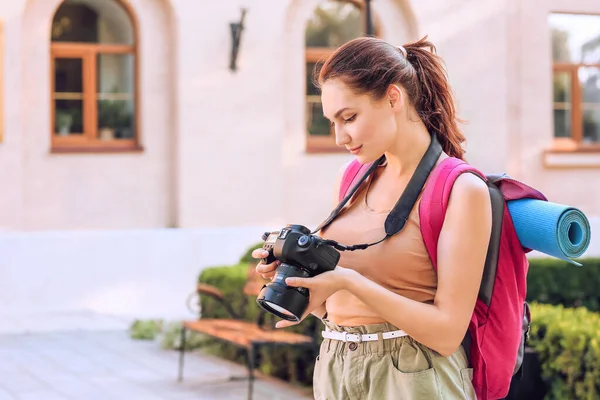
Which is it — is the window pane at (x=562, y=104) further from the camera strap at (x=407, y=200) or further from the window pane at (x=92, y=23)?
the camera strap at (x=407, y=200)

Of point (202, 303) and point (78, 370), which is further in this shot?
point (202, 303)

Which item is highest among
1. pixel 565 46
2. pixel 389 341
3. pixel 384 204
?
pixel 565 46

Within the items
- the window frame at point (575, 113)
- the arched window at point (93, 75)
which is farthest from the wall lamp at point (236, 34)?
the window frame at point (575, 113)

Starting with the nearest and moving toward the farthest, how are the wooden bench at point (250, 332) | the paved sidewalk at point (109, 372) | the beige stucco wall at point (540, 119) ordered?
the wooden bench at point (250, 332), the paved sidewalk at point (109, 372), the beige stucco wall at point (540, 119)

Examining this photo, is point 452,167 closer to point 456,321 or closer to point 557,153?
point 456,321

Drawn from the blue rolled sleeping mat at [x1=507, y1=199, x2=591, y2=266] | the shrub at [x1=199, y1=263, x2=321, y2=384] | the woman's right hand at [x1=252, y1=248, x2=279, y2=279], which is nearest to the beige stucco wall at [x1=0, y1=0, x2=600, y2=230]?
the shrub at [x1=199, y1=263, x2=321, y2=384]

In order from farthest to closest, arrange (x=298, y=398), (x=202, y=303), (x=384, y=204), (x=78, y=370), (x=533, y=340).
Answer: (x=202, y=303), (x=78, y=370), (x=298, y=398), (x=533, y=340), (x=384, y=204)

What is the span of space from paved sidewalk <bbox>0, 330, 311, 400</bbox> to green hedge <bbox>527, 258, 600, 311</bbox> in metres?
3.17

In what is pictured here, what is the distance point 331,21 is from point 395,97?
10636 mm

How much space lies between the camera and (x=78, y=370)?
801 cm

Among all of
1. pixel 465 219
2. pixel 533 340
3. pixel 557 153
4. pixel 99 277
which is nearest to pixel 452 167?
pixel 465 219

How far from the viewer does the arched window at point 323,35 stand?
494 inches

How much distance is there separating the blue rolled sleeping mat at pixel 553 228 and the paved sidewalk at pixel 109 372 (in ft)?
16.0

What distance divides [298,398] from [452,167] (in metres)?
4.86
